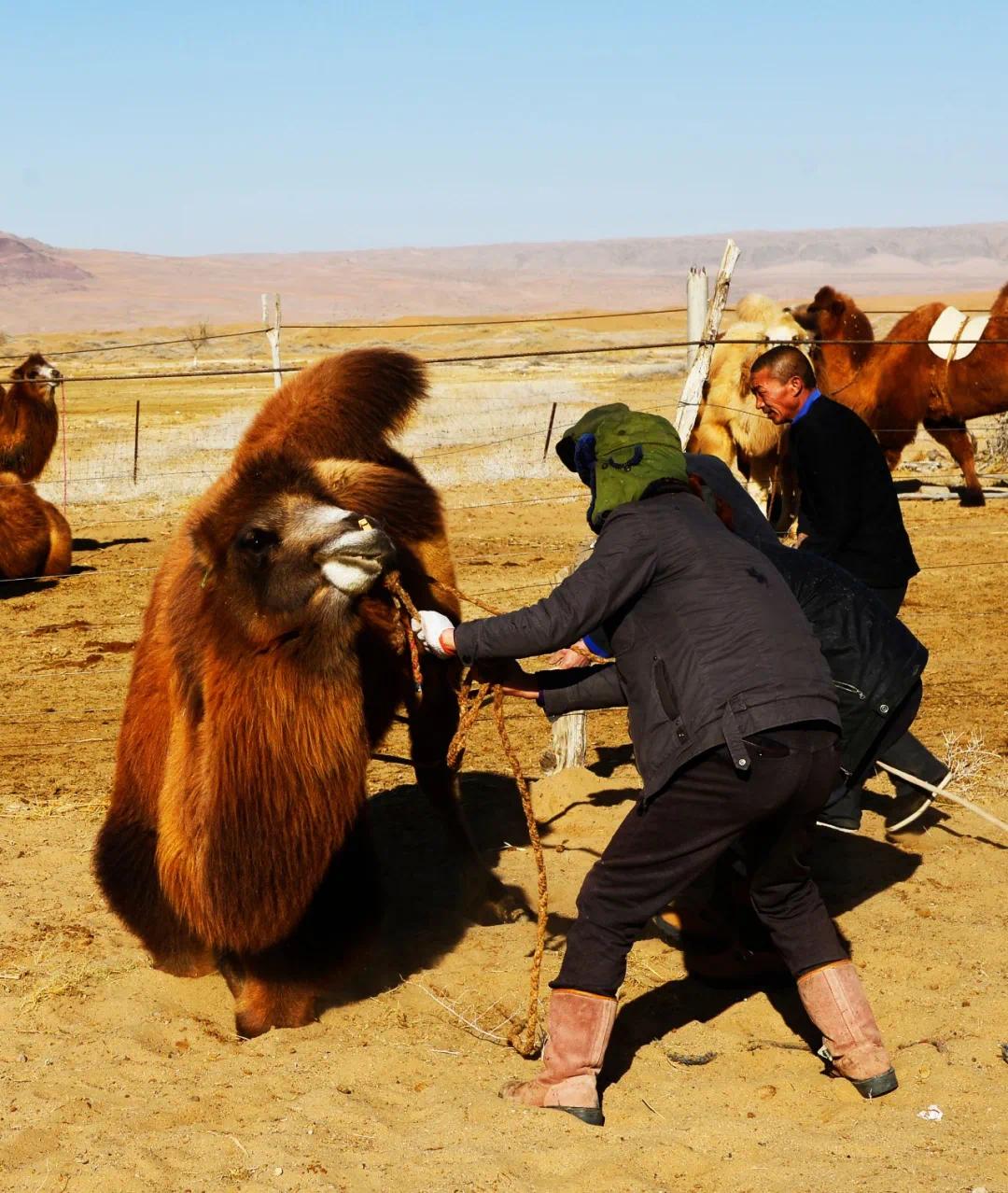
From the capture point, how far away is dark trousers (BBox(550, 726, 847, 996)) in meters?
3.44

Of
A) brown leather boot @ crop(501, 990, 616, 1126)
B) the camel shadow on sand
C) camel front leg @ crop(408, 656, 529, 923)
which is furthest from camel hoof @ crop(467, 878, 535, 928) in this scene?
the camel shadow on sand

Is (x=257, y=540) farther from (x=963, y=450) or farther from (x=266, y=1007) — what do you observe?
(x=963, y=450)

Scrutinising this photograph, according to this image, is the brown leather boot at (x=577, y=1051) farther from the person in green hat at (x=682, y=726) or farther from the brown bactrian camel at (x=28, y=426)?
the brown bactrian camel at (x=28, y=426)

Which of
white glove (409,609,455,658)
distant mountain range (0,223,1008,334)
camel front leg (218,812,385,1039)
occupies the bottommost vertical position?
distant mountain range (0,223,1008,334)

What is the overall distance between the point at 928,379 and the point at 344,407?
1083 cm

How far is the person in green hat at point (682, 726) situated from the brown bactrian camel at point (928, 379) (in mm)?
10958

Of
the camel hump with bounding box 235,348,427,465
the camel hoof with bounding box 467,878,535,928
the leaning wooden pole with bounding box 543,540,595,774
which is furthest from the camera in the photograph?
the leaning wooden pole with bounding box 543,540,595,774

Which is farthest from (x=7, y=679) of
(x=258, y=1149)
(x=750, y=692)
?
(x=750, y=692)

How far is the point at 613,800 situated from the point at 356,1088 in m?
2.61

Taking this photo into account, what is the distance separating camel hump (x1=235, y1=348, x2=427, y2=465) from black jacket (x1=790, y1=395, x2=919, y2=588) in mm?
1586

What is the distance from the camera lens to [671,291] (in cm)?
15588

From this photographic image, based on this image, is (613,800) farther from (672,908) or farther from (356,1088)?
(356,1088)

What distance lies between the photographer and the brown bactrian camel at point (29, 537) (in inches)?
454

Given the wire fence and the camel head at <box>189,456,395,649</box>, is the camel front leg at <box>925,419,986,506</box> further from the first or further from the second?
the camel head at <box>189,456,395,649</box>
